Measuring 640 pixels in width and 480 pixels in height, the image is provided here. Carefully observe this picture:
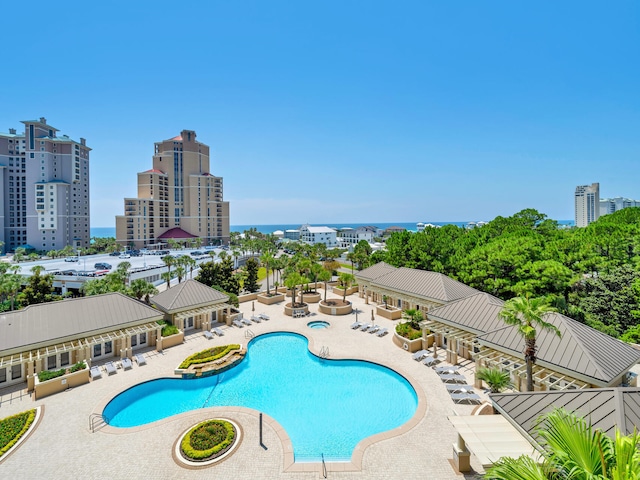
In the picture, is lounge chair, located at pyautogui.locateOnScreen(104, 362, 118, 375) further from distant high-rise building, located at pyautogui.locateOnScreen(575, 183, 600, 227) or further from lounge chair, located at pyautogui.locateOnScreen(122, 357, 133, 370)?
distant high-rise building, located at pyautogui.locateOnScreen(575, 183, 600, 227)

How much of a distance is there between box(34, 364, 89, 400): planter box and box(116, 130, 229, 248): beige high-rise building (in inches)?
3945

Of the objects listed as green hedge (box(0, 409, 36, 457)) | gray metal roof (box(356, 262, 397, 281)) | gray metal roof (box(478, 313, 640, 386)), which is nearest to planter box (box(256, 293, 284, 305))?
gray metal roof (box(356, 262, 397, 281))

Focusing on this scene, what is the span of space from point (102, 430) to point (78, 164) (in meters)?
112

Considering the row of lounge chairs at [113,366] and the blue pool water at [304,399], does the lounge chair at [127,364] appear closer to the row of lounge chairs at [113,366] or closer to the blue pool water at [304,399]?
the row of lounge chairs at [113,366]

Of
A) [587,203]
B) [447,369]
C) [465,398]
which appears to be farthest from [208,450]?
[587,203]

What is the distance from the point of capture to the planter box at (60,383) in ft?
61.3

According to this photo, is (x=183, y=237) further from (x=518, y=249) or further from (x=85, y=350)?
(x=518, y=249)

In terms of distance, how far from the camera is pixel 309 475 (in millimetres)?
12977

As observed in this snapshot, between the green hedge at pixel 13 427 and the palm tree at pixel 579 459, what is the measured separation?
66.4 ft

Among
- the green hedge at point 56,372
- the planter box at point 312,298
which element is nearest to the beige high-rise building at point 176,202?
the planter box at point 312,298

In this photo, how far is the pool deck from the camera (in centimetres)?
1304

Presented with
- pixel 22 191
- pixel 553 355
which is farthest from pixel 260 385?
pixel 22 191

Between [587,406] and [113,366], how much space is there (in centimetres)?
2626

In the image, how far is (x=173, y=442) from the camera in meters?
14.8
